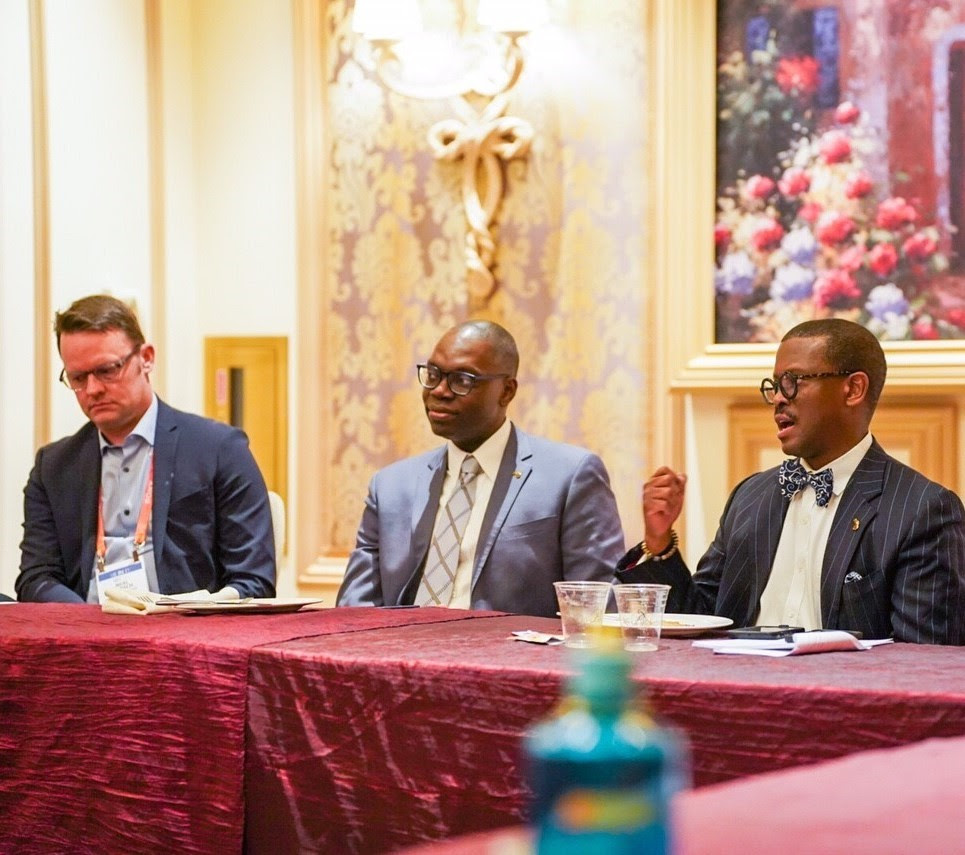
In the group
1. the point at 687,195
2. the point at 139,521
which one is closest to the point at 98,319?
the point at 139,521

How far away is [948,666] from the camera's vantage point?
2027 millimetres

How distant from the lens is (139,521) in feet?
11.6

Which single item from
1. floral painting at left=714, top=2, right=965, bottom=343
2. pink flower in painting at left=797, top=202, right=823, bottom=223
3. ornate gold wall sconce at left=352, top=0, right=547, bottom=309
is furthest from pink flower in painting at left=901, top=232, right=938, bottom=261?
ornate gold wall sconce at left=352, top=0, right=547, bottom=309

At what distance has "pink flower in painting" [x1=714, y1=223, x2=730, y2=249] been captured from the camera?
4.49 m

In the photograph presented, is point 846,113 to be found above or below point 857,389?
above

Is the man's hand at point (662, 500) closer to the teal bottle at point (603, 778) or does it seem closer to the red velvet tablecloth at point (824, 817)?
the red velvet tablecloth at point (824, 817)

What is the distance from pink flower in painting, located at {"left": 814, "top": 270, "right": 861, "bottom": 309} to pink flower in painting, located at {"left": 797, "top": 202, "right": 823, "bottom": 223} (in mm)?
181

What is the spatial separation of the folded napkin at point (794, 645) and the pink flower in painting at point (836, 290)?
7.34 ft

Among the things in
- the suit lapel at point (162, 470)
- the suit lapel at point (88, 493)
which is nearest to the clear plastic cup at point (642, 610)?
the suit lapel at point (162, 470)

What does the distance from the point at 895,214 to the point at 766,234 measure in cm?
40

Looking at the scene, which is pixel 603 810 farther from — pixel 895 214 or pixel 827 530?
pixel 895 214

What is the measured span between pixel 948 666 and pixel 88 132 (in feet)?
11.7

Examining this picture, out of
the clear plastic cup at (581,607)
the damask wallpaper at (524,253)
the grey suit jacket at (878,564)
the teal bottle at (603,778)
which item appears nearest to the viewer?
the teal bottle at (603,778)

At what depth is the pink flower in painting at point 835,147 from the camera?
4363 mm
